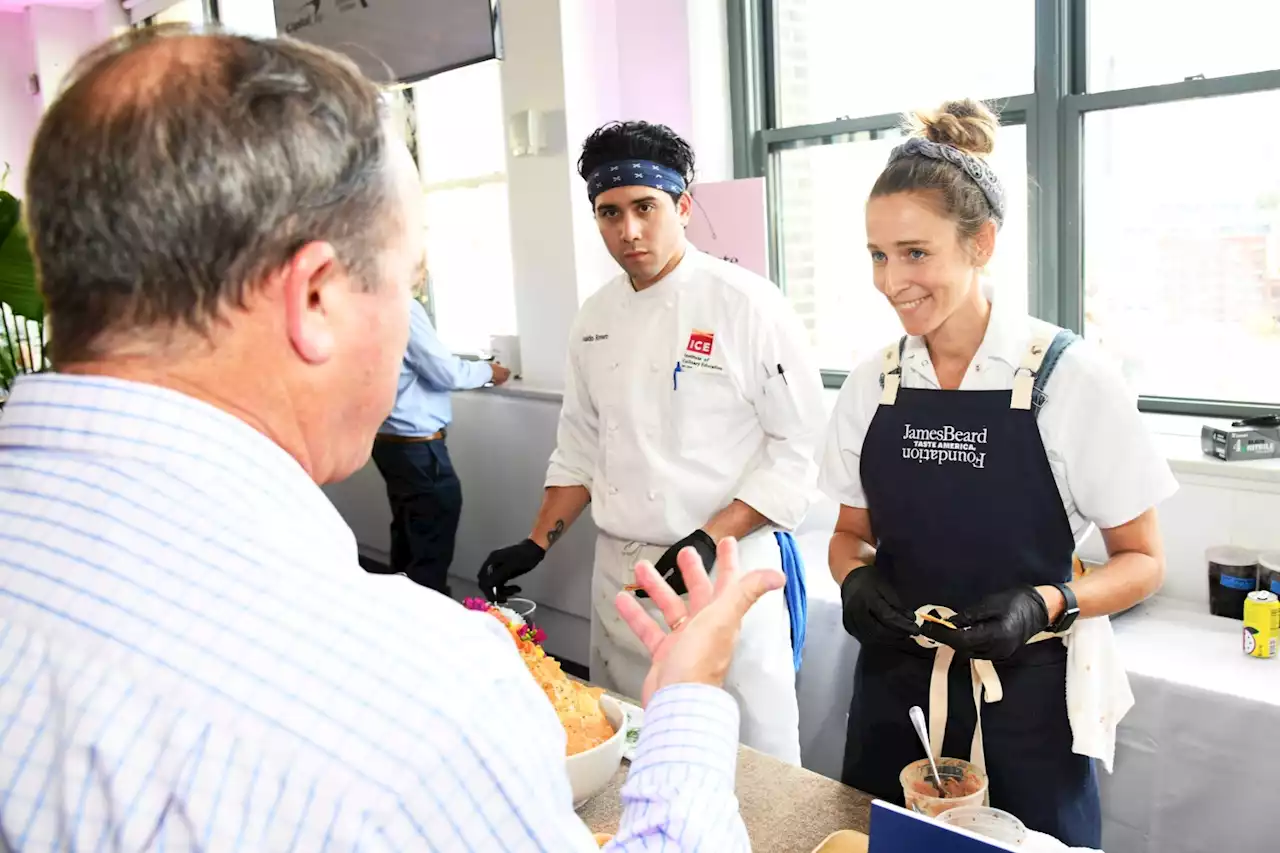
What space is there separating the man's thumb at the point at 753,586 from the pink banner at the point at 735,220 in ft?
7.19

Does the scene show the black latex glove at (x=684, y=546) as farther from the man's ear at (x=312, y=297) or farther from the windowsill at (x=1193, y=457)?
the man's ear at (x=312, y=297)

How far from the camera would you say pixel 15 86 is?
673 centimetres

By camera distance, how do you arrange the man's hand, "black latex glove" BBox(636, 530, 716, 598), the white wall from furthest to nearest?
the white wall, "black latex glove" BBox(636, 530, 716, 598), the man's hand

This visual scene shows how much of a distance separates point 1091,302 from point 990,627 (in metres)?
1.80

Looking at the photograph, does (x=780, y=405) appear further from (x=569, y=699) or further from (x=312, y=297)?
(x=312, y=297)

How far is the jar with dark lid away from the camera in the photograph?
2.21 metres

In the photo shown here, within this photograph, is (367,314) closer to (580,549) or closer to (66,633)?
(66,633)

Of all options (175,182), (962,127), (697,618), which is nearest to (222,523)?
(175,182)

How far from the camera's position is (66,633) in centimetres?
49

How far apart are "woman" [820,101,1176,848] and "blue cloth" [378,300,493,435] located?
2180mm

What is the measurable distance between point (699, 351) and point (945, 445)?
69 cm

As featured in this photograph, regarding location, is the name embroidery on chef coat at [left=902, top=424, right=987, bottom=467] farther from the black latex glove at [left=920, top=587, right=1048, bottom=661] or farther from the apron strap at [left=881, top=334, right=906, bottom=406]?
the black latex glove at [left=920, top=587, right=1048, bottom=661]

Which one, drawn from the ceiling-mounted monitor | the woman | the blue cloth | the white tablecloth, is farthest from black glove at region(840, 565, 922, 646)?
the ceiling-mounted monitor

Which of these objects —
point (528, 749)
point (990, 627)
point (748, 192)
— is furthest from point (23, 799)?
point (748, 192)
